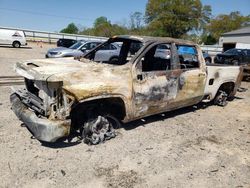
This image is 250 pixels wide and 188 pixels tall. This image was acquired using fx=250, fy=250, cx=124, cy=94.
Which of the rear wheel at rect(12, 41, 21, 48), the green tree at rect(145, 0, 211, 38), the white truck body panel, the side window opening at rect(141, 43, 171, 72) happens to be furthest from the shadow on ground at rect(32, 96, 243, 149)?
the green tree at rect(145, 0, 211, 38)

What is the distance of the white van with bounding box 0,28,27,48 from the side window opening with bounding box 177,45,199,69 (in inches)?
862

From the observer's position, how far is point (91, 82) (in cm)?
383

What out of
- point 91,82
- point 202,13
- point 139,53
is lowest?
point 91,82

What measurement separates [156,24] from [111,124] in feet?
159

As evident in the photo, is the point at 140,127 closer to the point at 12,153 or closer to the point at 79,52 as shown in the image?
the point at 12,153

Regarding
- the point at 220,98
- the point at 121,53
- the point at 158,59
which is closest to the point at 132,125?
the point at 158,59

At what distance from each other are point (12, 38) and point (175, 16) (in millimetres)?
34667

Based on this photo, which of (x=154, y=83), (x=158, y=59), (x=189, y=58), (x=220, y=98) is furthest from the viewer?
(x=220, y=98)

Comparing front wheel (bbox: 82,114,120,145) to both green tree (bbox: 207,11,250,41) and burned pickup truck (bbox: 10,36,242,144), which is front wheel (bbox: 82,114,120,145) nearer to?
burned pickup truck (bbox: 10,36,242,144)

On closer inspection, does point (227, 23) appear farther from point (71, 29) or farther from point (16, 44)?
point (16, 44)

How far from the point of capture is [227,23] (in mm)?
70938

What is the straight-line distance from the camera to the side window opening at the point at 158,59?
5.20m

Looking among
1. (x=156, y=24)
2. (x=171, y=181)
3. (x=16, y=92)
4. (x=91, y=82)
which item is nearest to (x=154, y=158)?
(x=171, y=181)

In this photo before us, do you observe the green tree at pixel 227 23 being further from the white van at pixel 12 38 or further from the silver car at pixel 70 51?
the silver car at pixel 70 51
